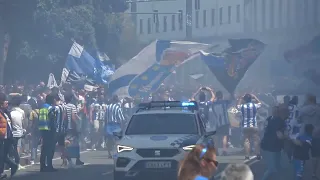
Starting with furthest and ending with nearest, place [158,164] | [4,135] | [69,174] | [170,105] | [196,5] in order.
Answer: [196,5]
[69,174]
[170,105]
[4,135]
[158,164]

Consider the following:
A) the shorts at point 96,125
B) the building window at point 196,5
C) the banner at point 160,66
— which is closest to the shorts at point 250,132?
the shorts at point 96,125

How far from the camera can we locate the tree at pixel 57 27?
142ft

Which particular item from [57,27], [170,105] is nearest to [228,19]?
[57,27]

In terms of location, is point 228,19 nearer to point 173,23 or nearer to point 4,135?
point 173,23

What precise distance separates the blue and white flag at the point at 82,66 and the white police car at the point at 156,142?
18056mm

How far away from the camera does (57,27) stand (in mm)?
48250

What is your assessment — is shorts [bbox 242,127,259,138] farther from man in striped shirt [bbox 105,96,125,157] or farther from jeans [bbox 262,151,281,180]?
jeans [bbox 262,151,281,180]

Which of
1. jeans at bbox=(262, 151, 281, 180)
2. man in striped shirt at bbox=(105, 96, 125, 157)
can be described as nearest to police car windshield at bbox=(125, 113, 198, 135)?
jeans at bbox=(262, 151, 281, 180)

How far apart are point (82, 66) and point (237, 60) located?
7.21 meters

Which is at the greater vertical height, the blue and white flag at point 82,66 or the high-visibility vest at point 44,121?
the blue and white flag at point 82,66

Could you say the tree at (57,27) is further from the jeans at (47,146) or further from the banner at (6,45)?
the jeans at (47,146)

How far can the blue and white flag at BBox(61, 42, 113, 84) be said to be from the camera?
36.3 m

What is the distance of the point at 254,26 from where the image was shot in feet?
137

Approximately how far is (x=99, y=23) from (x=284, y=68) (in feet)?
57.0
